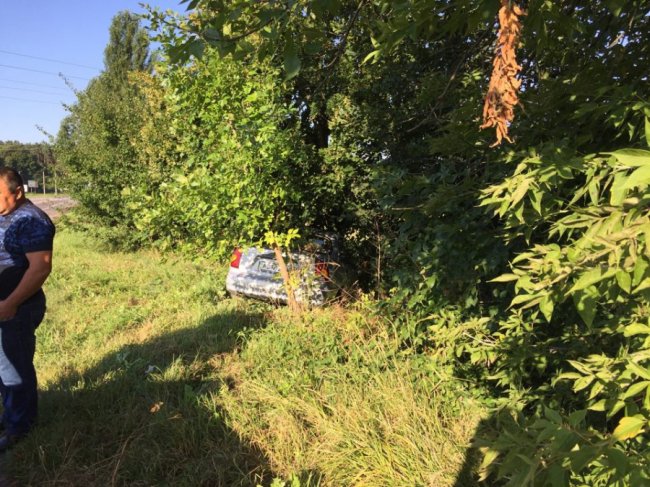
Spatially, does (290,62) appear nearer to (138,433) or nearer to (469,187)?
(469,187)

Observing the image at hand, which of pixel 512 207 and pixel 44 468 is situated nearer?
pixel 512 207

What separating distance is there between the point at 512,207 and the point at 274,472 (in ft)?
7.75

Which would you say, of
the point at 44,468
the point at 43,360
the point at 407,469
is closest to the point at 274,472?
the point at 407,469

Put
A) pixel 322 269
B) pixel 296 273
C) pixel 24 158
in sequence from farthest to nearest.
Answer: pixel 24 158 < pixel 322 269 < pixel 296 273

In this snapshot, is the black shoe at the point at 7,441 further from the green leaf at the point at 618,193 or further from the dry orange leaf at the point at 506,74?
the green leaf at the point at 618,193

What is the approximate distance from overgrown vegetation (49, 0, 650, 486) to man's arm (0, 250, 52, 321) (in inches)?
68.4

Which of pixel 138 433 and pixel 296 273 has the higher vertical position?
pixel 296 273

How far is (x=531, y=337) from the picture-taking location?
301cm

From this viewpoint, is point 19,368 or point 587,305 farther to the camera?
point 19,368

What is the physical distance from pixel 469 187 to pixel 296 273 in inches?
131

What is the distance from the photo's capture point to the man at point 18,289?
334cm

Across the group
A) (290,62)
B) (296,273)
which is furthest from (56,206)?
(290,62)

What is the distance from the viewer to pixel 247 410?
3600 mm

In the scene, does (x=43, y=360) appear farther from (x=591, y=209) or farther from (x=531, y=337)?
(x=591, y=209)
